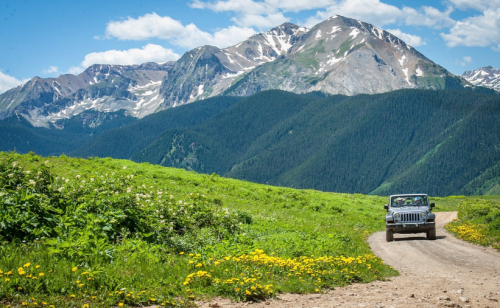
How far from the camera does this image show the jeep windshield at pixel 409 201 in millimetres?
29656

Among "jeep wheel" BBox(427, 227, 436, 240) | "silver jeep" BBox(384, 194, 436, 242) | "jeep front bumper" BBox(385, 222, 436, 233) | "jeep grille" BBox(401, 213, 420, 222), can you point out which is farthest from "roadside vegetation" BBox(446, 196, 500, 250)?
"jeep grille" BBox(401, 213, 420, 222)

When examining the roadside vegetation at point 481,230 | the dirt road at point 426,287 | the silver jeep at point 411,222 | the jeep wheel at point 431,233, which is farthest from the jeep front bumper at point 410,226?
the dirt road at point 426,287

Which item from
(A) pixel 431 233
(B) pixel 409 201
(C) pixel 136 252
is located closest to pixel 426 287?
(C) pixel 136 252

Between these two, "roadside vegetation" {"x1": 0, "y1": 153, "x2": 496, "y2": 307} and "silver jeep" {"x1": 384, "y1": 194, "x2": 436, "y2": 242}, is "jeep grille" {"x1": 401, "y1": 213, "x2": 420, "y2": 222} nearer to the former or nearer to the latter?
"silver jeep" {"x1": 384, "y1": 194, "x2": 436, "y2": 242}

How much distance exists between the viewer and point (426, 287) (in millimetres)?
13172

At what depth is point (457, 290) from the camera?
497 inches

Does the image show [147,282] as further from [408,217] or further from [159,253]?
[408,217]

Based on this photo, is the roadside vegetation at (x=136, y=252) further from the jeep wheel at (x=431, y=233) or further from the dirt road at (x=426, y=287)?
the jeep wheel at (x=431, y=233)

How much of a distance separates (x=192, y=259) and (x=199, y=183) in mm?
25763

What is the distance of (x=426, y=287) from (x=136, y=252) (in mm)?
8827

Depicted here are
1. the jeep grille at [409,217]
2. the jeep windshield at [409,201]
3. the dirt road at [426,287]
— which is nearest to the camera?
the dirt road at [426,287]

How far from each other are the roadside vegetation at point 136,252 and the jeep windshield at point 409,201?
829 cm

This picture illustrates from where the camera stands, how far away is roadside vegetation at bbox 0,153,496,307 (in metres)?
10.2

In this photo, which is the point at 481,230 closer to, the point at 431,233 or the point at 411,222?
the point at 431,233
